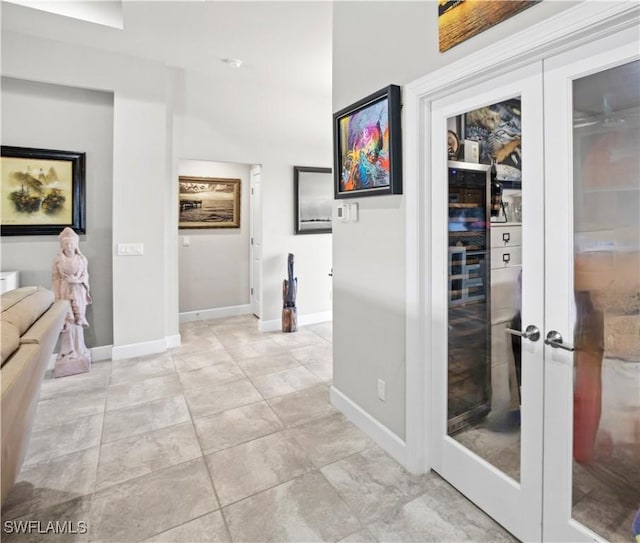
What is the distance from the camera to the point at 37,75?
137 inches

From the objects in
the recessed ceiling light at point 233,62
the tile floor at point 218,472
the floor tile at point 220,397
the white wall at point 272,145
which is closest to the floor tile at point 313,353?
the tile floor at point 218,472

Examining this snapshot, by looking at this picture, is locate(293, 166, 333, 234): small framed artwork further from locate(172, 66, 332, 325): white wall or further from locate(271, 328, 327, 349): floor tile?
locate(271, 328, 327, 349): floor tile

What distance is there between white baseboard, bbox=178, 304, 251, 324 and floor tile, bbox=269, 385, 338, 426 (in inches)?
118

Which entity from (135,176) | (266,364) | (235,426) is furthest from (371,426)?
(135,176)

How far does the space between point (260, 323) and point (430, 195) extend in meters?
3.59

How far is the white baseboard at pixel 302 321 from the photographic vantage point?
509 centimetres

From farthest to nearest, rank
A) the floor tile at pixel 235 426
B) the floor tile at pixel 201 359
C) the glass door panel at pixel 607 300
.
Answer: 1. the floor tile at pixel 201 359
2. the floor tile at pixel 235 426
3. the glass door panel at pixel 607 300

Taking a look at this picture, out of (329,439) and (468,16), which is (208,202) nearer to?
(329,439)

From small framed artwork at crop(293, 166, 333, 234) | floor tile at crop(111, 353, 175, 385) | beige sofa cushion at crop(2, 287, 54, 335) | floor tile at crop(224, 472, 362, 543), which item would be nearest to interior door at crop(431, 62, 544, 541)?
floor tile at crop(224, 472, 362, 543)

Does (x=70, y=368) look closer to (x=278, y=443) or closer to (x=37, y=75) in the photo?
(x=278, y=443)

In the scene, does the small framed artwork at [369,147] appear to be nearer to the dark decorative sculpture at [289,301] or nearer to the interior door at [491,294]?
the interior door at [491,294]

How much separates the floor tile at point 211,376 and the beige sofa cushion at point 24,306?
66.6 inches

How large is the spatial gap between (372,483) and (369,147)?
1.90 meters

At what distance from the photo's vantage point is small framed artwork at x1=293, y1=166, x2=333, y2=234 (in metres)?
5.16
